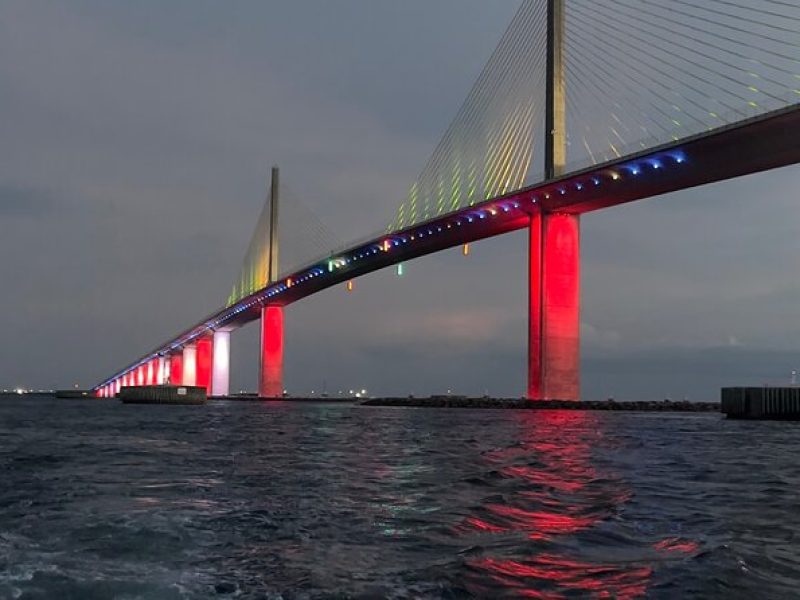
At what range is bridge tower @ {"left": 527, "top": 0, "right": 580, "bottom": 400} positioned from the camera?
51.3 m

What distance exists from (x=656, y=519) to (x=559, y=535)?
1645 millimetres

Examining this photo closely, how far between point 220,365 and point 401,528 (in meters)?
109

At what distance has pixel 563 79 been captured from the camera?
5234 centimetres

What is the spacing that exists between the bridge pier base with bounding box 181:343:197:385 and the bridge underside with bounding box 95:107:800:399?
67308 millimetres

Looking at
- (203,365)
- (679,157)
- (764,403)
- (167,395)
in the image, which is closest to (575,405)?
(764,403)

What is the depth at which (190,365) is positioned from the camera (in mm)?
127938

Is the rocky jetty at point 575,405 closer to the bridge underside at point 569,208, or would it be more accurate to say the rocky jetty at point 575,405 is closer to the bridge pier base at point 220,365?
the bridge underside at point 569,208

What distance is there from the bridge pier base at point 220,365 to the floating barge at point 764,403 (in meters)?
80.0

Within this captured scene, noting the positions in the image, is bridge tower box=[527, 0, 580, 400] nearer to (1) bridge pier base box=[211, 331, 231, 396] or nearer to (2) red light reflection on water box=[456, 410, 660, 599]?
(2) red light reflection on water box=[456, 410, 660, 599]

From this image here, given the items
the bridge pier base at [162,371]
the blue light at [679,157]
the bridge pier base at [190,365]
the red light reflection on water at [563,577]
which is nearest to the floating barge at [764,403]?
the blue light at [679,157]

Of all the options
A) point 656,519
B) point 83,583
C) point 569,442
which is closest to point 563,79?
point 569,442

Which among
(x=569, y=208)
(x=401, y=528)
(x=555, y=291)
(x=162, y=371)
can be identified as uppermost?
(x=569, y=208)

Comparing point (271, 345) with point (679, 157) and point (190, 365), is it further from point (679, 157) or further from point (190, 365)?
point (679, 157)

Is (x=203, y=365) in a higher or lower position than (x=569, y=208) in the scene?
lower
